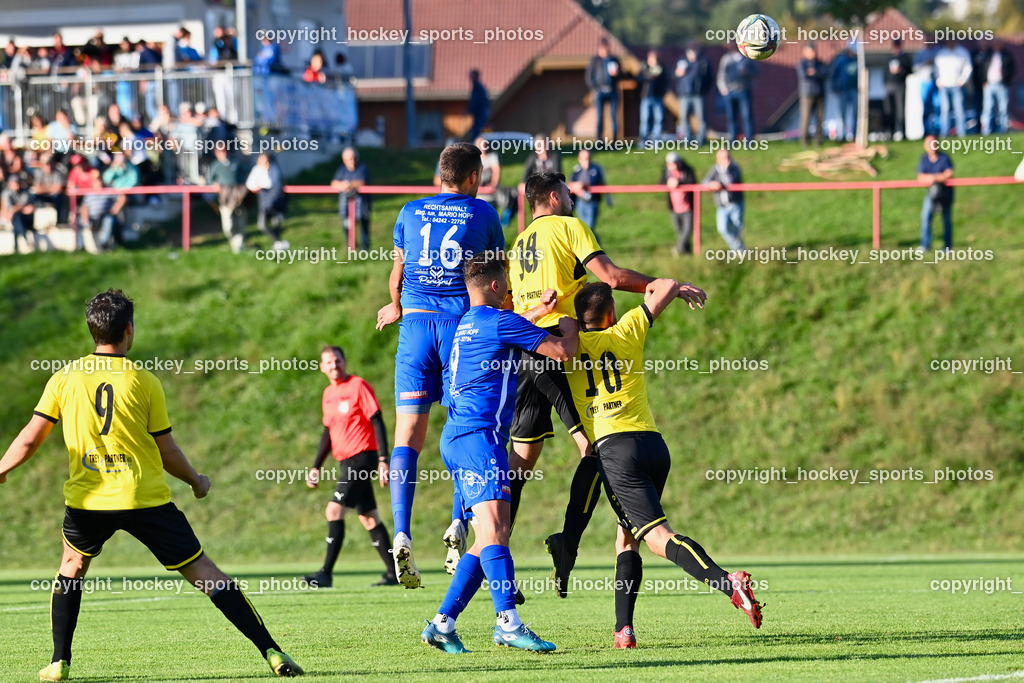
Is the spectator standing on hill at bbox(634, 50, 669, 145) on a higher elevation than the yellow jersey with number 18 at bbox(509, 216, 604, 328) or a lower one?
higher

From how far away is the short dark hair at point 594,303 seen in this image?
7.84m

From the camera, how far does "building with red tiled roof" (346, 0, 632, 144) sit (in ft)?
161

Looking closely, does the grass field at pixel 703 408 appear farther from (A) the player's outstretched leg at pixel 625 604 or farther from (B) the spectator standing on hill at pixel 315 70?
(B) the spectator standing on hill at pixel 315 70

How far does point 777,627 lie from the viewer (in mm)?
8852

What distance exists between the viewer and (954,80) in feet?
97.3

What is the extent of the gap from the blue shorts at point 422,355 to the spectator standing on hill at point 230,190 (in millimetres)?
15699

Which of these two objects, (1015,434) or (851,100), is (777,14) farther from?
(1015,434)

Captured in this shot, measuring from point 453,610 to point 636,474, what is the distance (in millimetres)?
1301

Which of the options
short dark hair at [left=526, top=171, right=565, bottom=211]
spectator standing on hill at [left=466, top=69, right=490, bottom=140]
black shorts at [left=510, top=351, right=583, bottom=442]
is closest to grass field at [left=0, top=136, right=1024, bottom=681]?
black shorts at [left=510, top=351, right=583, bottom=442]

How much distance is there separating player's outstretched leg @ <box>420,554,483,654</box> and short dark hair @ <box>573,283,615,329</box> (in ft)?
5.11

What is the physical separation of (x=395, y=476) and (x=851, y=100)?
78.5ft

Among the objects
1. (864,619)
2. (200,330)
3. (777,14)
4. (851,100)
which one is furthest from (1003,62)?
(777,14)

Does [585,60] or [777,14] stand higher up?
[777,14]

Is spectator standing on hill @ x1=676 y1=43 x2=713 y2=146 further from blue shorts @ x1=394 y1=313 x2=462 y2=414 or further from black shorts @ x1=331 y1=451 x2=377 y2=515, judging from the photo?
blue shorts @ x1=394 y1=313 x2=462 y2=414
